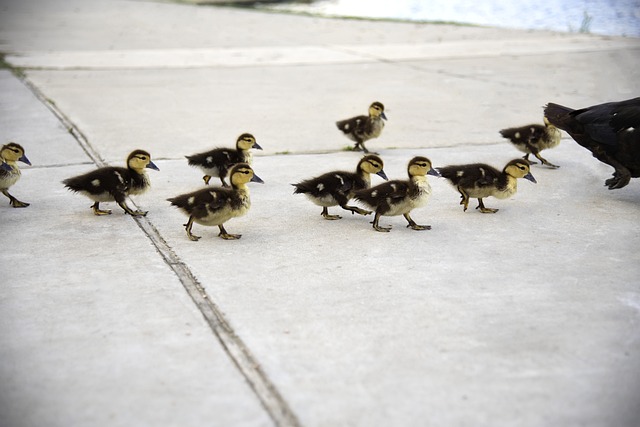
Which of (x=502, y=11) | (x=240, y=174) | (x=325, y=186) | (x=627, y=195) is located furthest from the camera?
(x=502, y=11)

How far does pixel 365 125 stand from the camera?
8141mm

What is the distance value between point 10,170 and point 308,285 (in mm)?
2828

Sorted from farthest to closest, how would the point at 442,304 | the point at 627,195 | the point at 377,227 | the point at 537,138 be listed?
the point at 537,138
the point at 627,195
the point at 377,227
the point at 442,304

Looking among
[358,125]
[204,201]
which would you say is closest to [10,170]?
[204,201]

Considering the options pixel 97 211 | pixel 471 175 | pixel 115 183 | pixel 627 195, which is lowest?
pixel 97 211

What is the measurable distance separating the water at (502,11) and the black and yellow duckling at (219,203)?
55.0 feet

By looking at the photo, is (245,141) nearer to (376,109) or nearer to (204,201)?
(204,201)

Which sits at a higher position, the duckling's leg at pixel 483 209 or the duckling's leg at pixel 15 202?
the duckling's leg at pixel 483 209

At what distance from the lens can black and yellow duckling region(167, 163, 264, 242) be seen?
566 cm

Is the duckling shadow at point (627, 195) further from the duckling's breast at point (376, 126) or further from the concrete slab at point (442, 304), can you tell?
the duckling's breast at point (376, 126)

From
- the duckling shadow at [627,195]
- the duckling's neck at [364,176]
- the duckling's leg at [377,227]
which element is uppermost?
the duckling's neck at [364,176]

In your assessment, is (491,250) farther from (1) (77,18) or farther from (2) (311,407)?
(1) (77,18)

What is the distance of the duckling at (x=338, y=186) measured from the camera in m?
6.13

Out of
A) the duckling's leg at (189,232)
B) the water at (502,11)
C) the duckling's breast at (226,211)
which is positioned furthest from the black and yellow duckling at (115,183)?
the water at (502,11)
